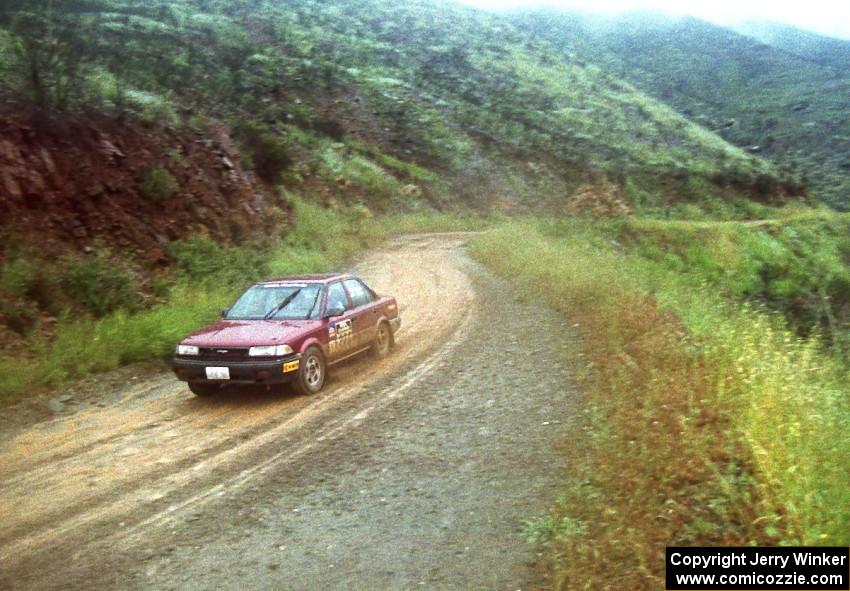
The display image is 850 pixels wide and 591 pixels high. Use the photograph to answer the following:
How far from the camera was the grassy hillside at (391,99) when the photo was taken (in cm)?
2456

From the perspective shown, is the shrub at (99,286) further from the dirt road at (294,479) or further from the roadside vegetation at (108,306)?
the dirt road at (294,479)

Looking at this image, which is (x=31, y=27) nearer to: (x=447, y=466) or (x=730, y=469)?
(x=447, y=466)

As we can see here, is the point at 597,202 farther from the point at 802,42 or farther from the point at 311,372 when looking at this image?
the point at 802,42

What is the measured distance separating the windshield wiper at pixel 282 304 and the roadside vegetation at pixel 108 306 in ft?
7.76

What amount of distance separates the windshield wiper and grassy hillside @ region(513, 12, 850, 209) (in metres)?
49.1

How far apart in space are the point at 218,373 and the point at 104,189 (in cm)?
814

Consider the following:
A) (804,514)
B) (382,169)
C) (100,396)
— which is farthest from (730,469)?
(382,169)

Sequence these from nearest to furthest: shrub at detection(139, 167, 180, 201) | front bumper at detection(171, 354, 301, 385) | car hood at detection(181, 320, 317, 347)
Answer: front bumper at detection(171, 354, 301, 385), car hood at detection(181, 320, 317, 347), shrub at detection(139, 167, 180, 201)

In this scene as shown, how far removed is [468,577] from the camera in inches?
185

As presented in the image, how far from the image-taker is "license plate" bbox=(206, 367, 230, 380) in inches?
342

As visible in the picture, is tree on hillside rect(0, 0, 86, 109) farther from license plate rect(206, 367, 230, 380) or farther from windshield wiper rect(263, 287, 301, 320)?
license plate rect(206, 367, 230, 380)

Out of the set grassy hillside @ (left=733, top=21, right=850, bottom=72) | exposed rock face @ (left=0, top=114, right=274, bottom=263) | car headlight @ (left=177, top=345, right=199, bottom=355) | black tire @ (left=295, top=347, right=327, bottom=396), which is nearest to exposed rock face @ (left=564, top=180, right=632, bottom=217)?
exposed rock face @ (left=0, top=114, right=274, bottom=263)

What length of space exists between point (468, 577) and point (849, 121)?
2429 inches
